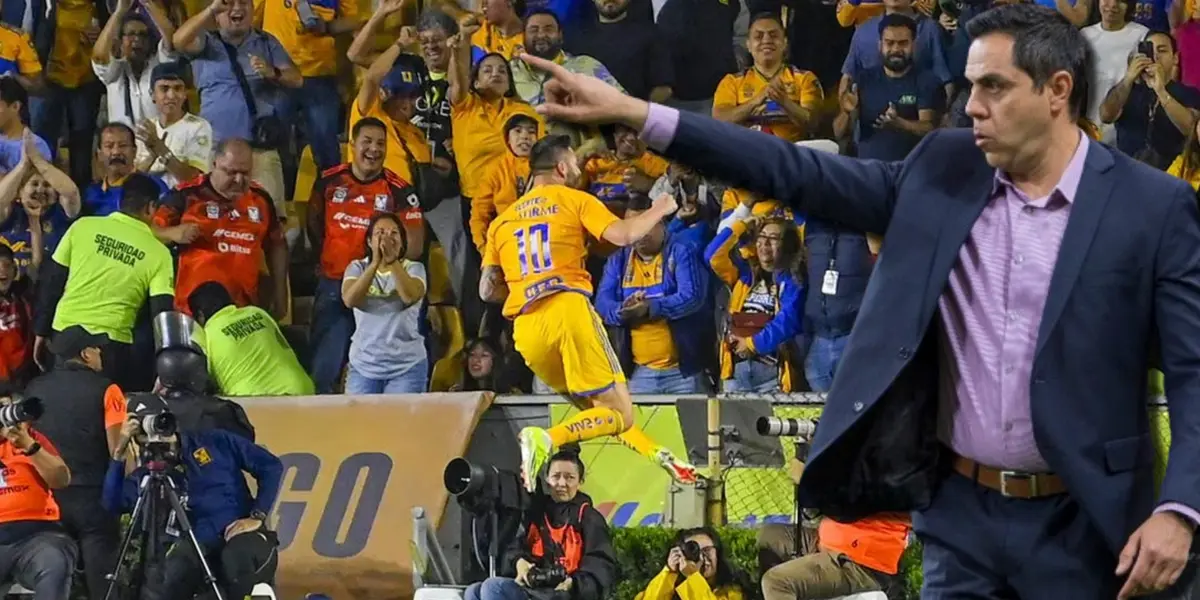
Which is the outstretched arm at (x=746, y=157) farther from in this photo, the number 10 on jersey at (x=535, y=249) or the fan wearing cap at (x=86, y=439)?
the fan wearing cap at (x=86, y=439)

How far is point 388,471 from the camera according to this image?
9.49 metres

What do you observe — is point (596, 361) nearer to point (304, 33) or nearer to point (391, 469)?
point (391, 469)

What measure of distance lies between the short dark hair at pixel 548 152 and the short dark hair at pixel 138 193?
2.49m

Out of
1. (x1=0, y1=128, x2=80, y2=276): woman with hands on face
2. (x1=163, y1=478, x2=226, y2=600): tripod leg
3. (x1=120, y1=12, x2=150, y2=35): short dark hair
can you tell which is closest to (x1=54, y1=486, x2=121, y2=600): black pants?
(x1=163, y1=478, x2=226, y2=600): tripod leg

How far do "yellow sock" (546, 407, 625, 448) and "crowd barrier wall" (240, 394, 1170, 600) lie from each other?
98 millimetres

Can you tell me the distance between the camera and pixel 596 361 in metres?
9.07

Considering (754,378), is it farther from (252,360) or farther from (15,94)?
(15,94)

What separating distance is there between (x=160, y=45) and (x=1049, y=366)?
347 inches

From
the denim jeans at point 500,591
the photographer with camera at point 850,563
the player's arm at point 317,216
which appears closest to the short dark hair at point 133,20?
the player's arm at point 317,216

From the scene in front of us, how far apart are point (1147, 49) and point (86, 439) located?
6057 mm

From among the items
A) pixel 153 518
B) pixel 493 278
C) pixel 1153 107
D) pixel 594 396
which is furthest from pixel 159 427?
pixel 1153 107

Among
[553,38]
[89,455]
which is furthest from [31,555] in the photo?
[553,38]

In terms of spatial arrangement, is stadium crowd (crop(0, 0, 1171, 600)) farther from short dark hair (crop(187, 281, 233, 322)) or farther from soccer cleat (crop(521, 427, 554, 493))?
soccer cleat (crop(521, 427, 554, 493))

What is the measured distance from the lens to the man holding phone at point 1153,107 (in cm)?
859
